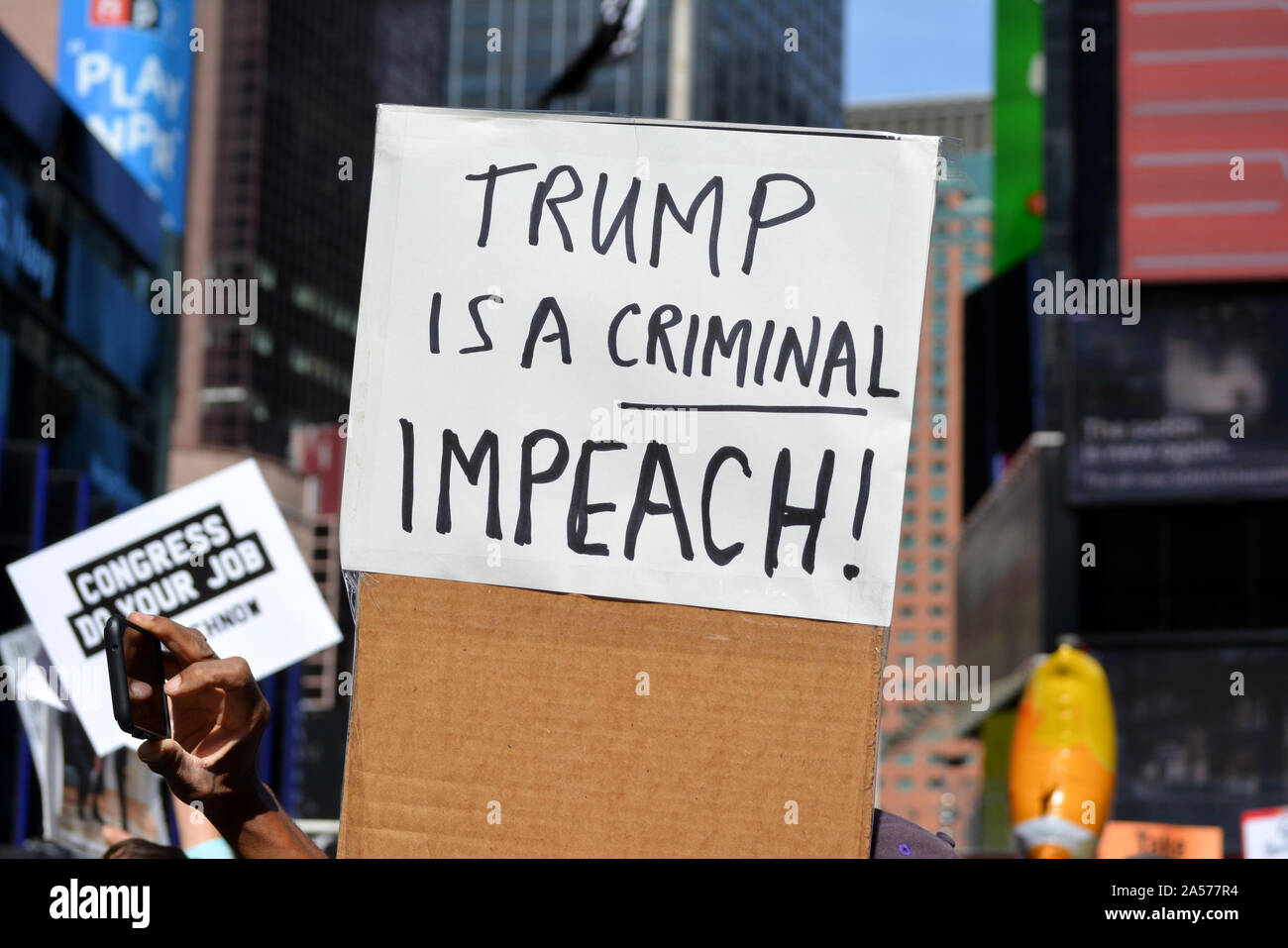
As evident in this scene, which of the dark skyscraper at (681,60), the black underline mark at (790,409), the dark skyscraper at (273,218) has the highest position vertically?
the dark skyscraper at (681,60)

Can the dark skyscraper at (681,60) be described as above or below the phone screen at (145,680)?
above

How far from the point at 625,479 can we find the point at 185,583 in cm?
330

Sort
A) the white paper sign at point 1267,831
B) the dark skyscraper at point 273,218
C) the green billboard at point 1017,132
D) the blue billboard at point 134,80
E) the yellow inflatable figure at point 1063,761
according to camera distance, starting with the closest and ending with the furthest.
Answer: the yellow inflatable figure at point 1063,761
the white paper sign at point 1267,831
the green billboard at point 1017,132
the blue billboard at point 134,80
the dark skyscraper at point 273,218

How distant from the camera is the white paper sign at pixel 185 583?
5.66m

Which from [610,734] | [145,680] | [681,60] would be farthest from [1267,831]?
[681,60]

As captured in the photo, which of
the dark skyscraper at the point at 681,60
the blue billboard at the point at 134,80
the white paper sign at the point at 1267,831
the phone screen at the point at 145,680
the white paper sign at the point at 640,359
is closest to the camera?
the phone screen at the point at 145,680

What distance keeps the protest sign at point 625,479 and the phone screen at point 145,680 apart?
289mm

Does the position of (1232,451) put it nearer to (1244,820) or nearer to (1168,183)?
(1168,183)

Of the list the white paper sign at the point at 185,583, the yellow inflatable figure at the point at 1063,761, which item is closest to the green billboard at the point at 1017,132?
the yellow inflatable figure at the point at 1063,761

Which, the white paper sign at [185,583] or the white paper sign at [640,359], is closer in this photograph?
the white paper sign at [640,359]

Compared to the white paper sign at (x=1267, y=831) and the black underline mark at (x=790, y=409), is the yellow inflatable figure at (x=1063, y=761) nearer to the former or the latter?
the white paper sign at (x=1267, y=831)

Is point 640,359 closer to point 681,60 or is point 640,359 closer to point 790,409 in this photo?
point 790,409

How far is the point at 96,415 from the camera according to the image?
157 ft
